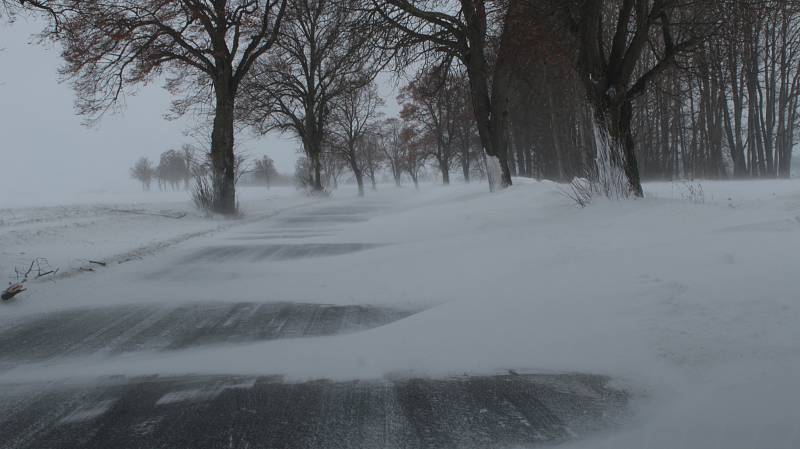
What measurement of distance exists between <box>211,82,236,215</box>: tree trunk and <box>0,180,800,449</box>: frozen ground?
26.2ft

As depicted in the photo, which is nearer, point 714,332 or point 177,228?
point 714,332

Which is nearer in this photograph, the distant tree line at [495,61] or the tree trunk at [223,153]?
the distant tree line at [495,61]

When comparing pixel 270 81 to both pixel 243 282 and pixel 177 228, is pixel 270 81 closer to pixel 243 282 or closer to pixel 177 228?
pixel 177 228

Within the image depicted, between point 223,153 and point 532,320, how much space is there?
12.9 m

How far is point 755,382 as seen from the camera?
2133 mm

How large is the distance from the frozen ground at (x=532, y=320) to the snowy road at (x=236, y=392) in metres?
0.03

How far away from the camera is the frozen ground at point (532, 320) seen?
7.05 feet

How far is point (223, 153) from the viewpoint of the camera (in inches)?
556

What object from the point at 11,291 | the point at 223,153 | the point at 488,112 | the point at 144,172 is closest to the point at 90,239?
the point at 11,291

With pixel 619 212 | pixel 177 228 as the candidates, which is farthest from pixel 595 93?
pixel 177 228

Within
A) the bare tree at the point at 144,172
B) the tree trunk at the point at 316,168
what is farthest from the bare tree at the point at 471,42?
the bare tree at the point at 144,172

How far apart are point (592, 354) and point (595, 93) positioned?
657 cm

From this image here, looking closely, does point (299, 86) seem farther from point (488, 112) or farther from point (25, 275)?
point (25, 275)

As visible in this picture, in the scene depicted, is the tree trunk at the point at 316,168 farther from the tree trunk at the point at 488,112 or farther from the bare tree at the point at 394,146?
the bare tree at the point at 394,146
